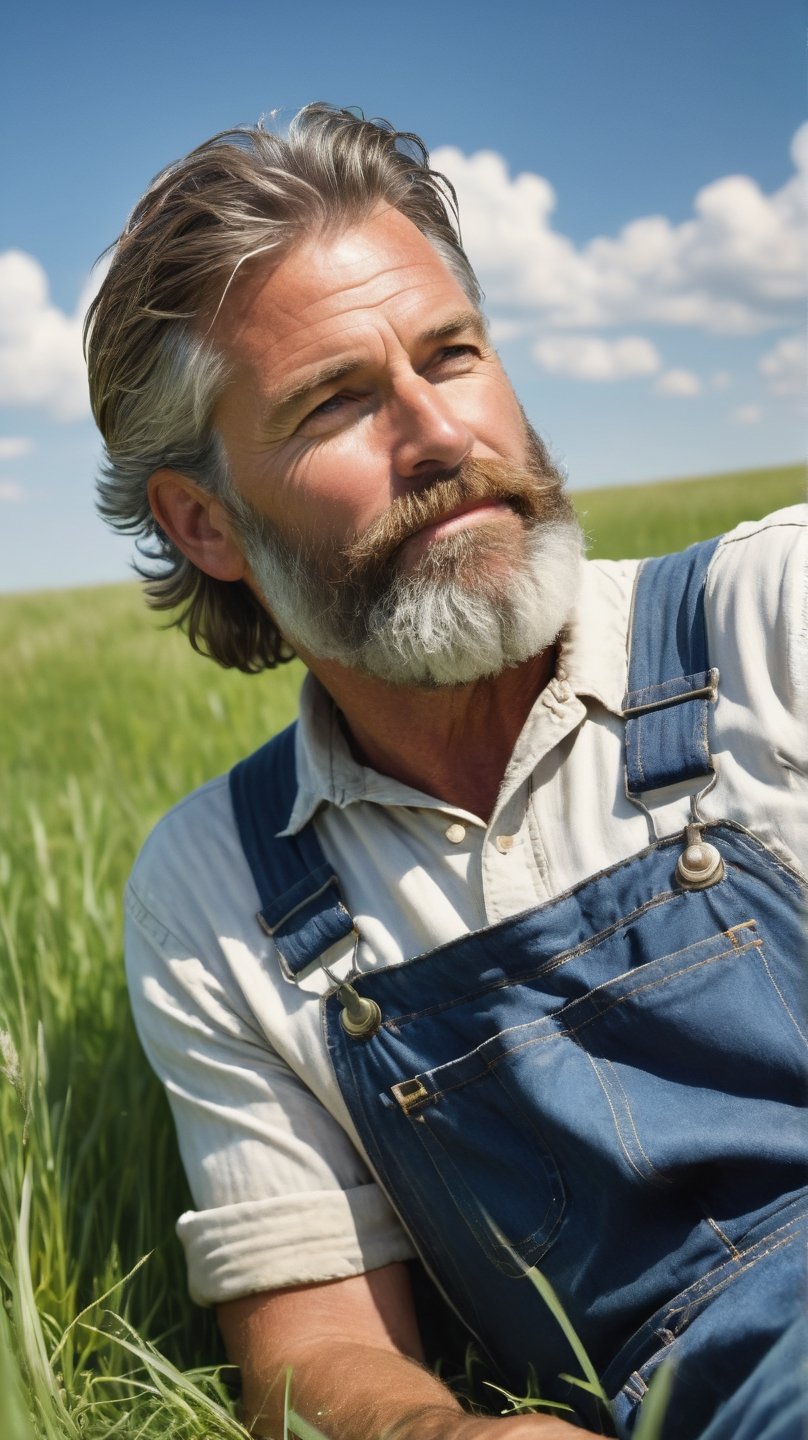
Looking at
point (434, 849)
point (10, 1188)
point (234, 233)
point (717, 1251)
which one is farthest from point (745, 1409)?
point (234, 233)

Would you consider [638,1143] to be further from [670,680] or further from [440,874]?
[670,680]

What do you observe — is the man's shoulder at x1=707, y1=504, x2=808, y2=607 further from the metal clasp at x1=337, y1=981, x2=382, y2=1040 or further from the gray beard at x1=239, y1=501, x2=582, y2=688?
the metal clasp at x1=337, y1=981, x2=382, y2=1040

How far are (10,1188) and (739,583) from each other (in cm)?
146

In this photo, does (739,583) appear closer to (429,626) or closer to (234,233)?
(429,626)

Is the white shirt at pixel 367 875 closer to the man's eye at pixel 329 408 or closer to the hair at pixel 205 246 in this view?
the man's eye at pixel 329 408

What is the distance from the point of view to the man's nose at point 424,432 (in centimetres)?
198

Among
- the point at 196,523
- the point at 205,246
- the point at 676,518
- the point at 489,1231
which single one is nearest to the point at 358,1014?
the point at 489,1231

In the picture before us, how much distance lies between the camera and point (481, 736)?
207 cm

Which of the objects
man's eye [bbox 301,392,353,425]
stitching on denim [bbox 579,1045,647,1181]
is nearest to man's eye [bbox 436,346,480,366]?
man's eye [bbox 301,392,353,425]

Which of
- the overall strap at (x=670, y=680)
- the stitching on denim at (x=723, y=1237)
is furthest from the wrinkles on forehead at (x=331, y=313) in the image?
the stitching on denim at (x=723, y=1237)

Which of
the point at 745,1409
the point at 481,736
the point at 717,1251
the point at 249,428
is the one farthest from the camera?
the point at 249,428

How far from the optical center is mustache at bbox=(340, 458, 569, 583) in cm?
198

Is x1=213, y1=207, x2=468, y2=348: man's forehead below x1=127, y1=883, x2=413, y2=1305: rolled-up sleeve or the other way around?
the other way around

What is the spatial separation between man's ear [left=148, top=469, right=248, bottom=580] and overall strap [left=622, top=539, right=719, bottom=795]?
2.82ft
